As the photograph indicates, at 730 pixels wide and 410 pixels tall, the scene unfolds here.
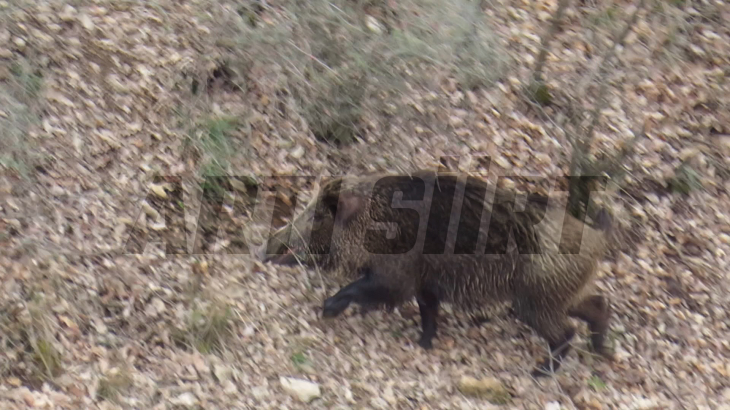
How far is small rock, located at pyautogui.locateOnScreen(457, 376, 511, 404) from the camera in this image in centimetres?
484

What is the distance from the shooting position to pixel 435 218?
4805 millimetres

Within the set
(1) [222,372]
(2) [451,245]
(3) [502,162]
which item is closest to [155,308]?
(1) [222,372]

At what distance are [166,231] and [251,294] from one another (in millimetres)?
665

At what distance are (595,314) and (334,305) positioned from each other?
161 cm

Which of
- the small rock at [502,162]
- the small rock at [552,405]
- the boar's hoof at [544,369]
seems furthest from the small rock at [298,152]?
the small rock at [552,405]

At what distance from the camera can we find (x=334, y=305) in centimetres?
486

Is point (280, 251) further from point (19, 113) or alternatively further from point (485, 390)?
point (19, 113)

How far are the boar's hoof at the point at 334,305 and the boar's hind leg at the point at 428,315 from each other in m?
0.48

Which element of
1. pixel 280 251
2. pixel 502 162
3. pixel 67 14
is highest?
pixel 67 14

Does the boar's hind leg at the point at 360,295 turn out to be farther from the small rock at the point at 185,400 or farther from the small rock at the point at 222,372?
the small rock at the point at 185,400

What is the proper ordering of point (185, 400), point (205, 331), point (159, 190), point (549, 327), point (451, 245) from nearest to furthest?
point (185, 400), point (205, 331), point (451, 245), point (549, 327), point (159, 190)

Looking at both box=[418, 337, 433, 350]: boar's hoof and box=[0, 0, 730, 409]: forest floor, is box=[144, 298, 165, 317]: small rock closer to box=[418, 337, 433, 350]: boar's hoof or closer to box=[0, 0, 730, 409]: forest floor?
box=[0, 0, 730, 409]: forest floor

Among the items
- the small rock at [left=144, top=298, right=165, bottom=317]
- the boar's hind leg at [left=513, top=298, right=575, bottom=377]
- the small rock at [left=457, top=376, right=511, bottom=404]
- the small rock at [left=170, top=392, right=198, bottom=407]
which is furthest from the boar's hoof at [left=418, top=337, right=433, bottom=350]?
the small rock at [left=144, top=298, right=165, bottom=317]

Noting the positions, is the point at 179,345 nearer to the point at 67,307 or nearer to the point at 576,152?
the point at 67,307
